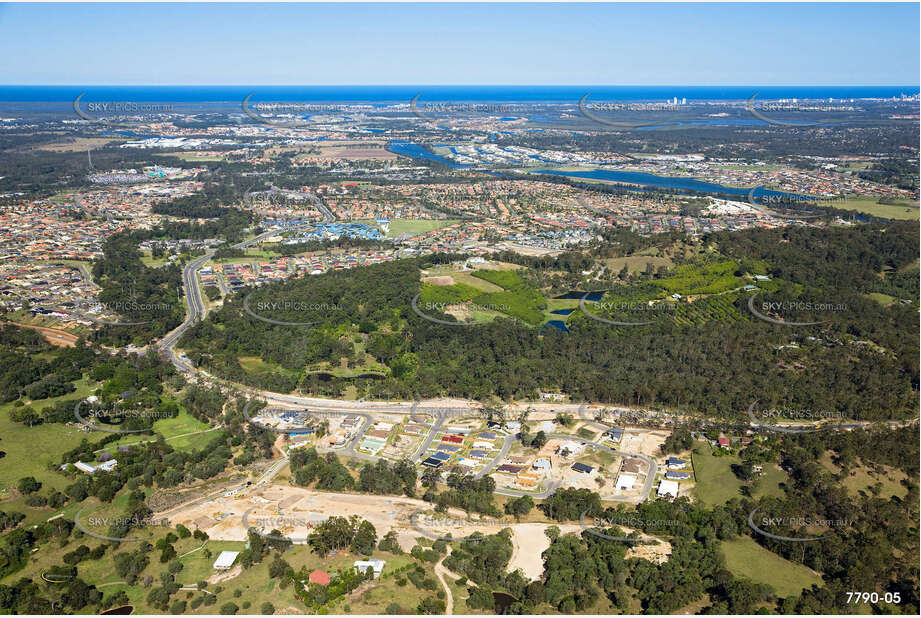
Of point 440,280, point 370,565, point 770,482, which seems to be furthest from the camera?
point 440,280

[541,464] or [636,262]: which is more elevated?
[636,262]

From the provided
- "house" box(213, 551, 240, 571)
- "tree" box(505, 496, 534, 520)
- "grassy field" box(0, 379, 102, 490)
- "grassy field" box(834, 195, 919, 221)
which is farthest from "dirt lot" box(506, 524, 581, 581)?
"grassy field" box(834, 195, 919, 221)

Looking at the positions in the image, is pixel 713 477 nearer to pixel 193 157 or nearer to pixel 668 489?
pixel 668 489

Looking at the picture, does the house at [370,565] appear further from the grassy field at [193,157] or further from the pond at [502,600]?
the grassy field at [193,157]

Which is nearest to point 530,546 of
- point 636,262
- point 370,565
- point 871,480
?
point 370,565

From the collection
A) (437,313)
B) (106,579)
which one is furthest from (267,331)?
(106,579)
